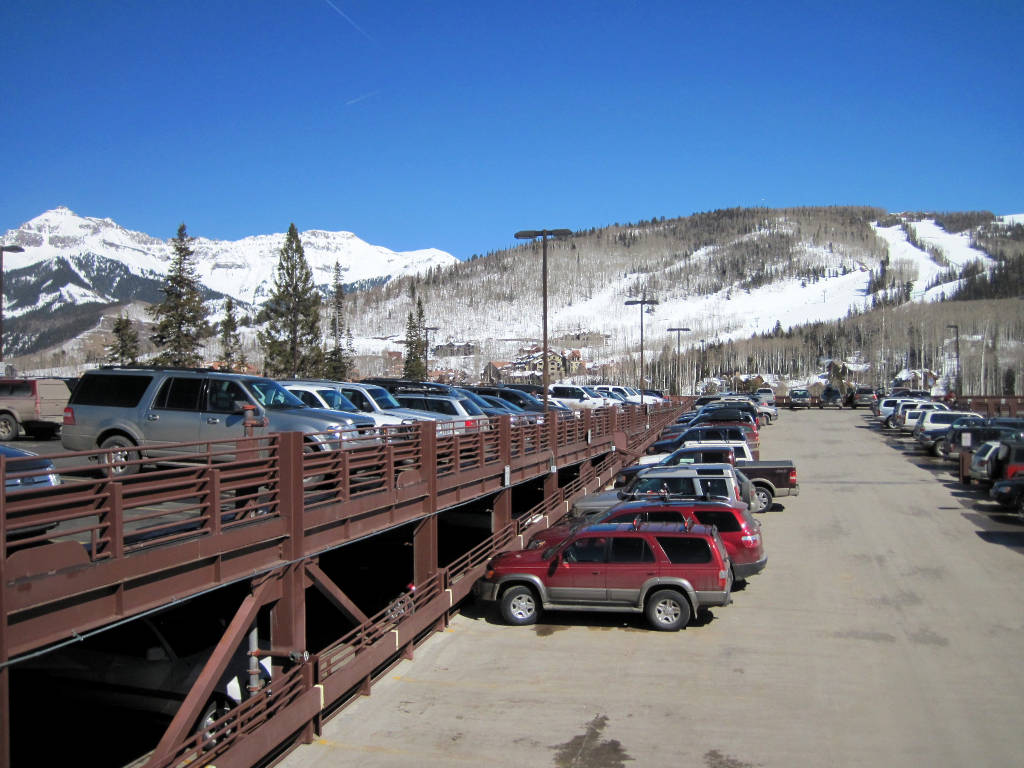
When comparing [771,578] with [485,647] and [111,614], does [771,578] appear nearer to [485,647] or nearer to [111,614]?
[485,647]

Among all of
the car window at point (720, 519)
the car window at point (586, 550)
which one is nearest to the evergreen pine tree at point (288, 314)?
the car window at point (720, 519)

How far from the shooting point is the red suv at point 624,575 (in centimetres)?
1316

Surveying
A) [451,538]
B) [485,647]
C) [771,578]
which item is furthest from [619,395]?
[485,647]

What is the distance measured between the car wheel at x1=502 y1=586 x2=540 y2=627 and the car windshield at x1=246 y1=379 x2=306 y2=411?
16.9ft

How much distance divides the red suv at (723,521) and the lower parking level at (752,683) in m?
0.70

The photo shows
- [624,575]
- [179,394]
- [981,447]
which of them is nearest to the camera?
[624,575]

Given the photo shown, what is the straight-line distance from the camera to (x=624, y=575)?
44.0 feet

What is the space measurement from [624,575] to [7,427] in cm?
1833

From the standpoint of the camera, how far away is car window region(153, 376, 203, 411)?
44.8ft

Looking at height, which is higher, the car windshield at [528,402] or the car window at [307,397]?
the car window at [307,397]

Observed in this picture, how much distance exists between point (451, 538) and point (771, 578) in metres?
9.71

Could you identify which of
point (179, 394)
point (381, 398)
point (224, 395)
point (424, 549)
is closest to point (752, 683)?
point (424, 549)

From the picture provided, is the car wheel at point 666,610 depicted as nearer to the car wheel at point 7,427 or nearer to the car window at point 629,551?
the car window at point 629,551

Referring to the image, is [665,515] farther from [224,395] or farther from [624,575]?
[224,395]
